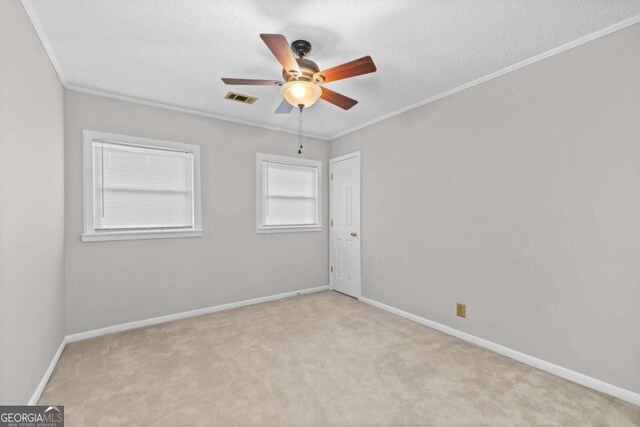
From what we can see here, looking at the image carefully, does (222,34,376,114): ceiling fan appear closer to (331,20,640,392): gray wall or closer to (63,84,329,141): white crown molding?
(331,20,640,392): gray wall

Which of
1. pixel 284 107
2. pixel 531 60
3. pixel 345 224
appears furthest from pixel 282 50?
pixel 345 224

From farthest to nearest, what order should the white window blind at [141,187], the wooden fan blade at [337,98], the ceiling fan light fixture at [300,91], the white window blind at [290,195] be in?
the white window blind at [290,195]
the white window blind at [141,187]
the wooden fan blade at [337,98]
the ceiling fan light fixture at [300,91]

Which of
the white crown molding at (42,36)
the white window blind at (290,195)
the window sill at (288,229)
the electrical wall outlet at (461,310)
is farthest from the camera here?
the white window blind at (290,195)

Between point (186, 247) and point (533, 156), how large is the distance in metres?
3.81

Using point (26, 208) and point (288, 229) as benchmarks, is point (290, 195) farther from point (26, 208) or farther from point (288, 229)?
point (26, 208)

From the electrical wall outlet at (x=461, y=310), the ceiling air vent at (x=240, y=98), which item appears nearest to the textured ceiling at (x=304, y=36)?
the ceiling air vent at (x=240, y=98)

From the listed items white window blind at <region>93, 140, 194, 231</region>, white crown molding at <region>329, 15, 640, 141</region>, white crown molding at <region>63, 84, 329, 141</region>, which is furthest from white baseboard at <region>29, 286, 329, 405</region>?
white crown molding at <region>329, 15, 640, 141</region>

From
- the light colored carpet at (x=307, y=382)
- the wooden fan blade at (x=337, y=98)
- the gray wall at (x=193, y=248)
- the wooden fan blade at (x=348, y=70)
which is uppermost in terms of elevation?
the wooden fan blade at (x=348, y=70)

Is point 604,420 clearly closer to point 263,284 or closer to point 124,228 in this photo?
point 263,284

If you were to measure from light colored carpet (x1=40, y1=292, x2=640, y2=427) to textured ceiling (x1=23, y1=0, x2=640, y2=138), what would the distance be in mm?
2611

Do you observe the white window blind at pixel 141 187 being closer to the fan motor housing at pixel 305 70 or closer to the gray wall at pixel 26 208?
the gray wall at pixel 26 208

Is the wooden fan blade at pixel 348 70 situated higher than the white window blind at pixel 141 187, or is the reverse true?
the wooden fan blade at pixel 348 70

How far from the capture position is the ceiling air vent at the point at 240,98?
318cm

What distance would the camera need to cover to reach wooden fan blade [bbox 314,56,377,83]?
1887 mm
